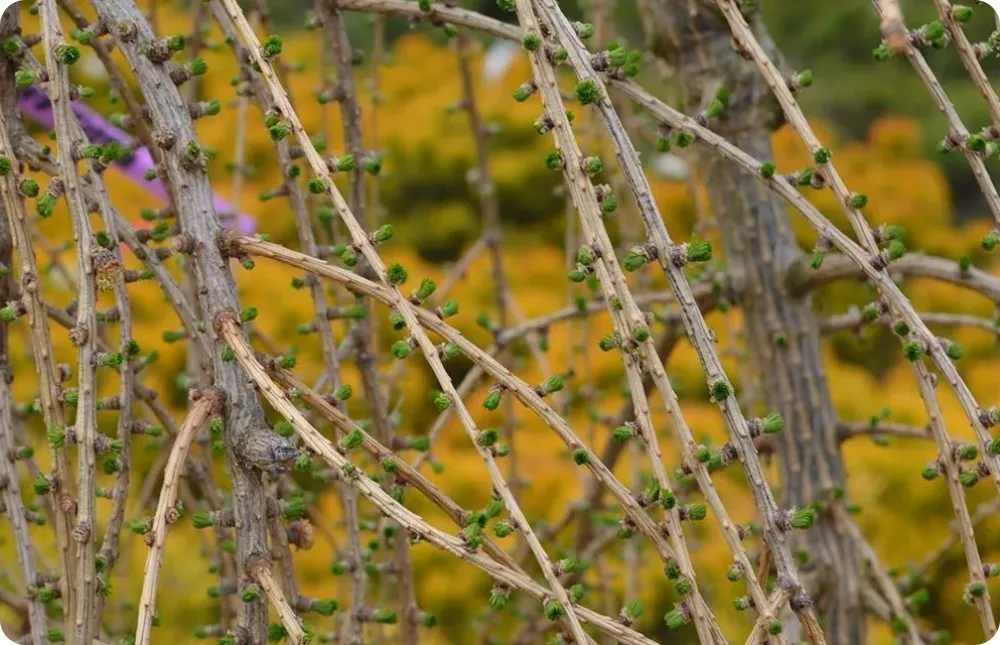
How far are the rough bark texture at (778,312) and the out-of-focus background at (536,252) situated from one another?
0.13m

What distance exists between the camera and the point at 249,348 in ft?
3.47

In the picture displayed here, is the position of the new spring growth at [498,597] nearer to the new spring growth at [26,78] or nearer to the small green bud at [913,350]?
the small green bud at [913,350]

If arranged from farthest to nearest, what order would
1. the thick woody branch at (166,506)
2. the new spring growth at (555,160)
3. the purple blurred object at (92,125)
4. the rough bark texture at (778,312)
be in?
the rough bark texture at (778,312) → the purple blurred object at (92,125) → the new spring growth at (555,160) → the thick woody branch at (166,506)

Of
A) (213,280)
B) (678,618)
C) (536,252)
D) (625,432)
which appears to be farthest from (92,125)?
(536,252)

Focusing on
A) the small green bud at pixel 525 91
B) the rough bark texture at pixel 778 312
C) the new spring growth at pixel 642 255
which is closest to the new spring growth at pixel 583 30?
the small green bud at pixel 525 91

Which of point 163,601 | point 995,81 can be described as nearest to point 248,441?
point 163,601

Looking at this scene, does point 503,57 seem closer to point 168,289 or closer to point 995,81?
point 995,81

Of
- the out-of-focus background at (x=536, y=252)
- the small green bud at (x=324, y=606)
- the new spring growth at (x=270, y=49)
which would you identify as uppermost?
the out-of-focus background at (x=536, y=252)

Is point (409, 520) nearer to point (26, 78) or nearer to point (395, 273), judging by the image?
point (395, 273)

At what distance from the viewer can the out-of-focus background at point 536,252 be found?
316 centimetres

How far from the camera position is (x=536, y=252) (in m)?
4.97

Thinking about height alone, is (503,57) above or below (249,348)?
above

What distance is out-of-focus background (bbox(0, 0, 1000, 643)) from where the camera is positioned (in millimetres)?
3160

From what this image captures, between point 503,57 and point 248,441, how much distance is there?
490cm
